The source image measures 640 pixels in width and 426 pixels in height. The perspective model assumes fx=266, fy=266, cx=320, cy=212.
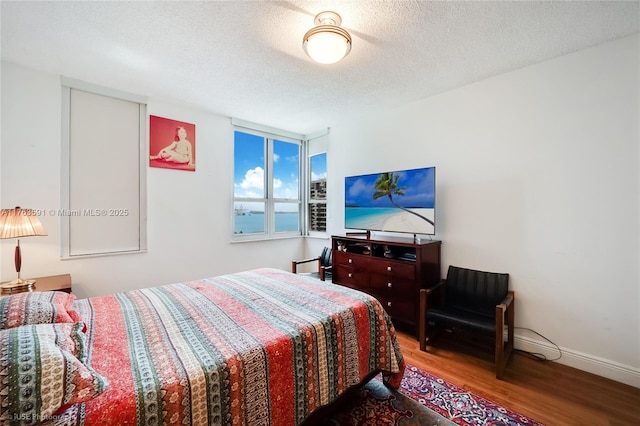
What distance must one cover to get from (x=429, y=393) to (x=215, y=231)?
3.07 metres

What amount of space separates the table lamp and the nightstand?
7 cm

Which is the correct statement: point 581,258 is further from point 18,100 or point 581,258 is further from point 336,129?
point 18,100

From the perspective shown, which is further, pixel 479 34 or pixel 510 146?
pixel 510 146

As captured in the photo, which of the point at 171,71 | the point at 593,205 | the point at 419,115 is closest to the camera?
the point at 593,205

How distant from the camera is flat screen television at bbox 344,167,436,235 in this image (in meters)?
2.77

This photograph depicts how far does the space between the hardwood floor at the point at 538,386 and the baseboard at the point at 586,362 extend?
0.16 feet

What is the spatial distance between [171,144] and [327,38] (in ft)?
8.11

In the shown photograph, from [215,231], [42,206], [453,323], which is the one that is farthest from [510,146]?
[42,206]

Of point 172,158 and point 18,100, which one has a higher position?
point 18,100

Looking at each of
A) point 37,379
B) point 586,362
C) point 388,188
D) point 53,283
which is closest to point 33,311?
point 37,379

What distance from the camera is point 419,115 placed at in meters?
3.24

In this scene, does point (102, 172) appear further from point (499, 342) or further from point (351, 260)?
point (499, 342)

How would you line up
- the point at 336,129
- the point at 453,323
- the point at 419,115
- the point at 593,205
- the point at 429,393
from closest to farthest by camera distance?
the point at 429,393 → the point at 593,205 → the point at 453,323 → the point at 419,115 → the point at 336,129

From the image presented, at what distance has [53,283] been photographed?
2.38 meters
